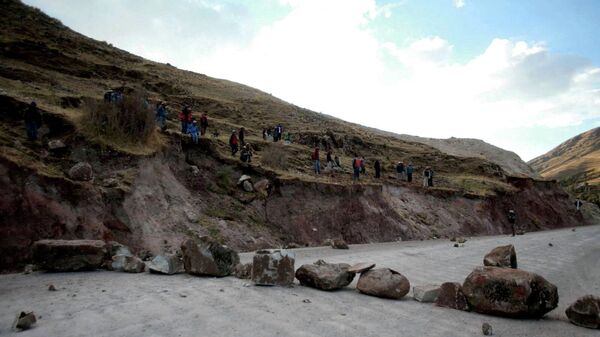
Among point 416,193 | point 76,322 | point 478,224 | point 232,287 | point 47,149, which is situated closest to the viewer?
point 76,322

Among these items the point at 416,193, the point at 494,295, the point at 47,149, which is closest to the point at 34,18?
the point at 47,149

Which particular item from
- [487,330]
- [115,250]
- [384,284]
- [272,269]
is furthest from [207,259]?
[487,330]

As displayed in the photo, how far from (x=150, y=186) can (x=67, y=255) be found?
5.95 meters

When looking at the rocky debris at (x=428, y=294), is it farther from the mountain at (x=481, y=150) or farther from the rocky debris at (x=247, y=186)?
the mountain at (x=481, y=150)

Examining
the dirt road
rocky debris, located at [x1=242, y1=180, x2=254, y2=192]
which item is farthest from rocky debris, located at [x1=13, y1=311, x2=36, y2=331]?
rocky debris, located at [x1=242, y1=180, x2=254, y2=192]

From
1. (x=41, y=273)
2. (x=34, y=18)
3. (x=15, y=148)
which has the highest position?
(x=34, y=18)

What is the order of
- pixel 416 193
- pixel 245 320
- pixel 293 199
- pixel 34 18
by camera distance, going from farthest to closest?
pixel 34 18 < pixel 416 193 < pixel 293 199 < pixel 245 320

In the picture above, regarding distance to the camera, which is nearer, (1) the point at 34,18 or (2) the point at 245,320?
(2) the point at 245,320

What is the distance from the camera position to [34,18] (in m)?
40.2

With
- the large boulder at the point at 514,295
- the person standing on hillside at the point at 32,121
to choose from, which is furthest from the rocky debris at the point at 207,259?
the person standing on hillside at the point at 32,121

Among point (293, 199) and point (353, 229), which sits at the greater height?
point (293, 199)

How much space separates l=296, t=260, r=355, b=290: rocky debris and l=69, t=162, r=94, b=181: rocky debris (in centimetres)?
811

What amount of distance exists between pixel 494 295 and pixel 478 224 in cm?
2827

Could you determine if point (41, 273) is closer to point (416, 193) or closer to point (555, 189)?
point (416, 193)
